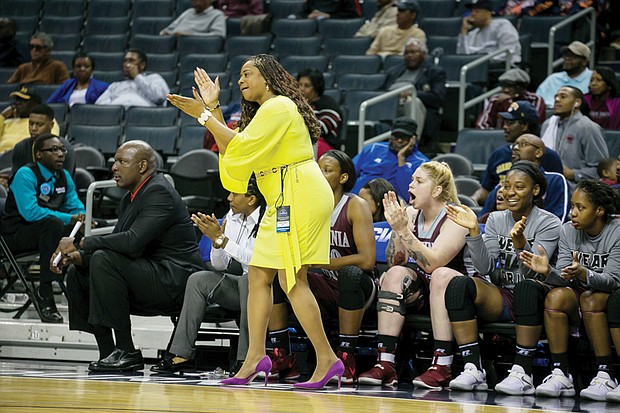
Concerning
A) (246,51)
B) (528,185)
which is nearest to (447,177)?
(528,185)

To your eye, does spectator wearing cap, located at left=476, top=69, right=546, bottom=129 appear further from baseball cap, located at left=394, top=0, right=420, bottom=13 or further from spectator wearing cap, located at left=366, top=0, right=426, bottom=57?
baseball cap, located at left=394, top=0, right=420, bottom=13

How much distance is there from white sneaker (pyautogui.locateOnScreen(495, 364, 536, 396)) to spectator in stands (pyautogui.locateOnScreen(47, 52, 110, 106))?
22.0 feet

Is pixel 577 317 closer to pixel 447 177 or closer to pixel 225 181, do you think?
pixel 447 177

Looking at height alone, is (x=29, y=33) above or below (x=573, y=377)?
above

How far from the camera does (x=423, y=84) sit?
31.2 feet

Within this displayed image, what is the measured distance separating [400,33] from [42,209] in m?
4.58

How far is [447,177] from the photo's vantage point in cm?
578

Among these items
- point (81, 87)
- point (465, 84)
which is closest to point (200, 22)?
point (81, 87)

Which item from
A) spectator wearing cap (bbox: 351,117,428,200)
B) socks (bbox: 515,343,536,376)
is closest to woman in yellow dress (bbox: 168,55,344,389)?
socks (bbox: 515,343,536,376)

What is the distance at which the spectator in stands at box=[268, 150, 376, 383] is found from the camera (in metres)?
5.57

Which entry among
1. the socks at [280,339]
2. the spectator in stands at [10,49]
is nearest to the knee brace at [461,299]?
the socks at [280,339]

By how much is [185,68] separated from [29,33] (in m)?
2.45

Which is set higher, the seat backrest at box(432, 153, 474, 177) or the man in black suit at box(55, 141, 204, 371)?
the seat backrest at box(432, 153, 474, 177)

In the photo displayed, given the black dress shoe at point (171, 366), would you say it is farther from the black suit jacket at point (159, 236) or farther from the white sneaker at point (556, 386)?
the white sneaker at point (556, 386)
